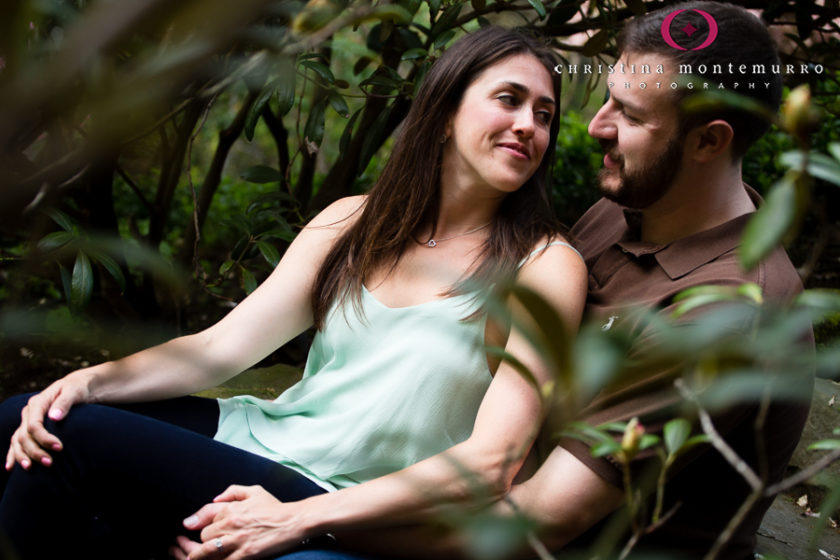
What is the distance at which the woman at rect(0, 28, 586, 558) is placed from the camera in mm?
1577

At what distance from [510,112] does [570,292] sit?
46cm

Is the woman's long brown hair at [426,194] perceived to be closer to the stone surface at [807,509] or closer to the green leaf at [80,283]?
the green leaf at [80,283]

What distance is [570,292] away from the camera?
1.71m

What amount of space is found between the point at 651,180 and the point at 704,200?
0.12 m

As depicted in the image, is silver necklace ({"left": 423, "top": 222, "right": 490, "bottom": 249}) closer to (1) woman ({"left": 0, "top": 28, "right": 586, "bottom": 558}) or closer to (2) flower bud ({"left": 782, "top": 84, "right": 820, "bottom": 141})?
(1) woman ({"left": 0, "top": 28, "right": 586, "bottom": 558})

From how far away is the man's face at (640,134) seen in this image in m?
1.79

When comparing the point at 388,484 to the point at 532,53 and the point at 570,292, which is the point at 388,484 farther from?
the point at 532,53

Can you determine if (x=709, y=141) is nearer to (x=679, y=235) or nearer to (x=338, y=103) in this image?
(x=679, y=235)

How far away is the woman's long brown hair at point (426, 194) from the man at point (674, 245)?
18 cm

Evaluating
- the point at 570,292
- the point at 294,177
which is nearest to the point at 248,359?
the point at 570,292

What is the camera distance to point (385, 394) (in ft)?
5.88

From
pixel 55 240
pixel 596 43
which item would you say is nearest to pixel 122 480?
pixel 55 240

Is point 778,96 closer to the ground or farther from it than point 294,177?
farther from it

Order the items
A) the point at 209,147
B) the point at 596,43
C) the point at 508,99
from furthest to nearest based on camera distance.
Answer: the point at 209,147, the point at 596,43, the point at 508,99
